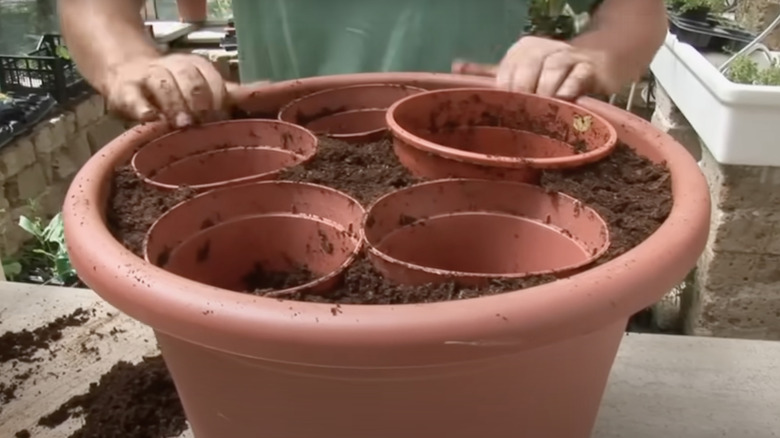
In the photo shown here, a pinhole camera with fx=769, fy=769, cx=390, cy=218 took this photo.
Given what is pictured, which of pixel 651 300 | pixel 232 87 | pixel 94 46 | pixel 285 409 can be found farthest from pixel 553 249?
pixel 94 46

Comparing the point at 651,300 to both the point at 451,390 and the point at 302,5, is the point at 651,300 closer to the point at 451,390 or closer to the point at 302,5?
the point at 451,390

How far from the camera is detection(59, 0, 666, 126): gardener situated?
23.7 inches

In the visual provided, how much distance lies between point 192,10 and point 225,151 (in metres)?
2.72

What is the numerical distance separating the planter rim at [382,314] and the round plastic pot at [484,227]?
0.26 feet

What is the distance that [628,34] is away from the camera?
68 cm

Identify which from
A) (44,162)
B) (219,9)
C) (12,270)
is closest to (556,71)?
(12,270)

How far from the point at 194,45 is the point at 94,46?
2.50 metres

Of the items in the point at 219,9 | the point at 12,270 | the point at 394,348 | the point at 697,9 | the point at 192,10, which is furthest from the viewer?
the point at 219,9

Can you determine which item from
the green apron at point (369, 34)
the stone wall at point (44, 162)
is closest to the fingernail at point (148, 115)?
the green apron at point (369, 34)

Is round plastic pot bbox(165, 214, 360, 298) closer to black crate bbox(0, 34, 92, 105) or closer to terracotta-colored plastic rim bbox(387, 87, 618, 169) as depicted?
terracotta-colored plastic rim bbox(387, 87, 618, 169)

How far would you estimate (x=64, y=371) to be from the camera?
0.77 meters

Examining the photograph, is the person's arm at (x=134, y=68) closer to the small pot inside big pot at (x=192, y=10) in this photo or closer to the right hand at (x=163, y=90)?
the right hand at (x=163, y=90)

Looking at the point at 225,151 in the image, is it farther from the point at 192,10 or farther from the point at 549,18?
the point at 192,10

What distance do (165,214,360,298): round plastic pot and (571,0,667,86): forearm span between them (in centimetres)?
30
